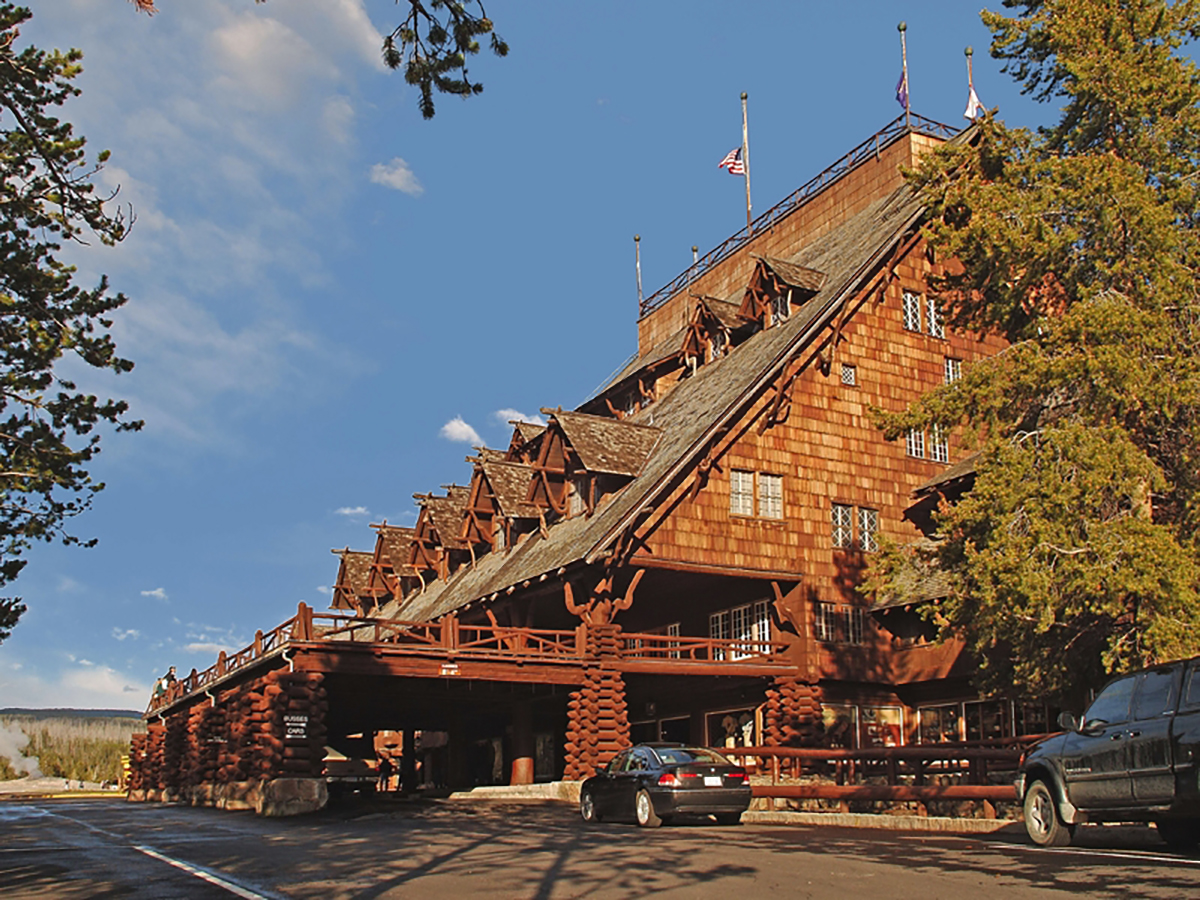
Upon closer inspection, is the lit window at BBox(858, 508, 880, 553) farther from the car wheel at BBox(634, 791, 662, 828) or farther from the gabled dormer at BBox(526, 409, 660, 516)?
the car wheel at BBox(634, 791, 662, 828)

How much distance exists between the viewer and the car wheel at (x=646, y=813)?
18.8m

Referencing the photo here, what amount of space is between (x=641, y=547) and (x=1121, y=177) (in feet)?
47.5

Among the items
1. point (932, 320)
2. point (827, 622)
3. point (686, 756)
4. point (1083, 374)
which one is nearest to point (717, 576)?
point (827, 622)

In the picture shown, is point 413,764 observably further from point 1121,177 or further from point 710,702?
point 1121,177

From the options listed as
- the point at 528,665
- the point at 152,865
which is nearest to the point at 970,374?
the point at 528,665

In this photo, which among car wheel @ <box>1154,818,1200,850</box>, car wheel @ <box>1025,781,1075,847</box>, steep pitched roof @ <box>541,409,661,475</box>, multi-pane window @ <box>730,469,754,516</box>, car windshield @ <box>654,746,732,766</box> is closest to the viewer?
car wheel @ <box>1154,818,1200,850</box>

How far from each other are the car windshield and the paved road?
1156mm

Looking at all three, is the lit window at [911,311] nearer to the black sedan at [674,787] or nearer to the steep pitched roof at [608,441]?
the steep pitched roof at [608,441]

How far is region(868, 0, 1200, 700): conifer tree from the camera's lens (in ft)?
60.9

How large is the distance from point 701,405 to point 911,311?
7.17 m

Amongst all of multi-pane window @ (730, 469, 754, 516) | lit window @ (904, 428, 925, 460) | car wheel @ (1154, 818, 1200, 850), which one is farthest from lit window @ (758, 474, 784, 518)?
car wheel @ (1154, 818, 1200, 850)

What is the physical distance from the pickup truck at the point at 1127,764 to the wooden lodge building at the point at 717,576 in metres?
15.0

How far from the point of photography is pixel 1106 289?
21.0 meters

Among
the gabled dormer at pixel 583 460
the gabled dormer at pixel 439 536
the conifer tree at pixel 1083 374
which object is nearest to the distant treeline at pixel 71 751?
the gabled dormer at pixel 439 536
